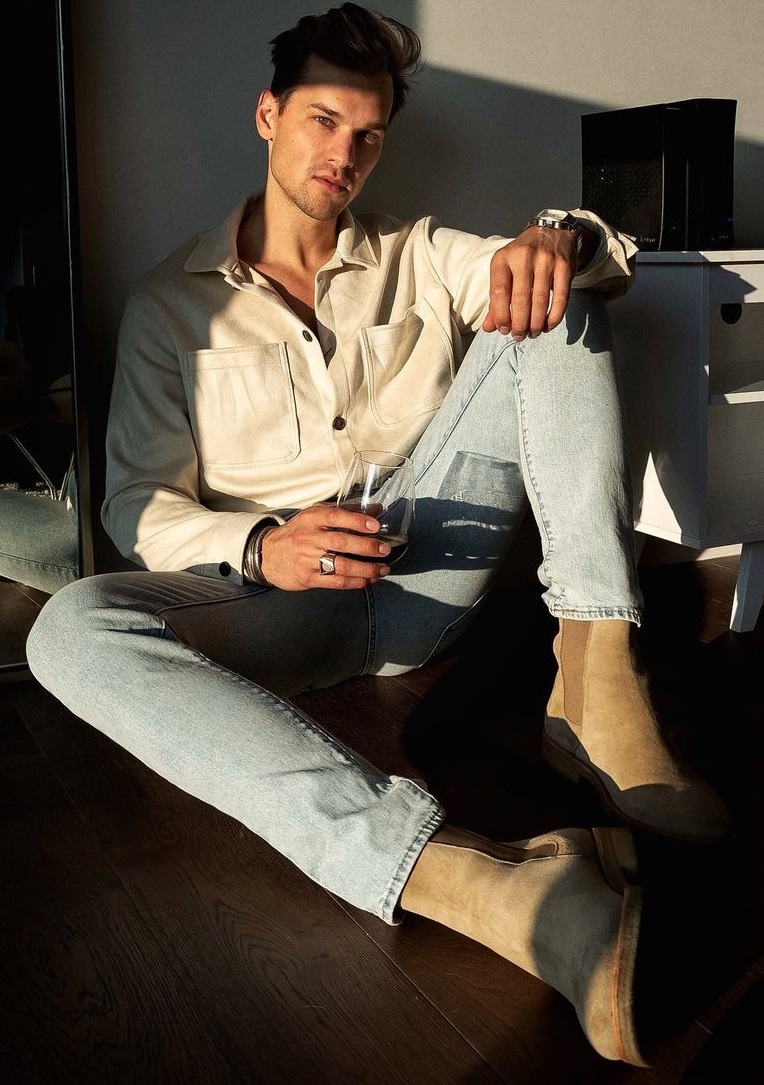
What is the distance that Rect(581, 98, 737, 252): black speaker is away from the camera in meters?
2.30

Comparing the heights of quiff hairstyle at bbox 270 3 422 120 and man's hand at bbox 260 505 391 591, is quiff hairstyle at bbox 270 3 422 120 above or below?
above

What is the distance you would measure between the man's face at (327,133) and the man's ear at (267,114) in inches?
1.8

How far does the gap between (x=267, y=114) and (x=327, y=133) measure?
0.55 ft

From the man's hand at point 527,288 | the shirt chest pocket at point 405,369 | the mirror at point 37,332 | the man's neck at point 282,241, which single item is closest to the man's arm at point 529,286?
the man's hand at point 527,288

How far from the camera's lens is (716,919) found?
1308 millimetres

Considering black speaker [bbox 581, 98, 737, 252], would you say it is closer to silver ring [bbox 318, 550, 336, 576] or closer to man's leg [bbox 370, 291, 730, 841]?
man's leg [bbox 370, 291, 730, 841]

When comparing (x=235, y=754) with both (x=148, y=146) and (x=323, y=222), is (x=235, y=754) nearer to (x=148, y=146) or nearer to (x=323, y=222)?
(x=323, y=222)

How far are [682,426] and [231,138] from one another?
1072 mm

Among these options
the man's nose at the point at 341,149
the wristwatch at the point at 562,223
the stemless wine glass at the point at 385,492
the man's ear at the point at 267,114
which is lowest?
the stemless wine glass at the point at 385,492

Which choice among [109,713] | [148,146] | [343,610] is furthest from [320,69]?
[109,713]

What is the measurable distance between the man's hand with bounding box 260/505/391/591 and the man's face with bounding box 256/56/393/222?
2.26 feet

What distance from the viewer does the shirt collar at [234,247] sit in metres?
1.88

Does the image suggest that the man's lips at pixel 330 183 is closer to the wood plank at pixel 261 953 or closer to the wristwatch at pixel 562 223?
the wristwatch at pixel 562 223

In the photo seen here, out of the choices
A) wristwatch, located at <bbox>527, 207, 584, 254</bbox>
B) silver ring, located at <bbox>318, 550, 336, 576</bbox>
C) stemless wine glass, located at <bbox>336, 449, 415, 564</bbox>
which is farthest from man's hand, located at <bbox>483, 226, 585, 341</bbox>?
silver ring, located at <bbox>318, 550, 336, 576</bbox>
